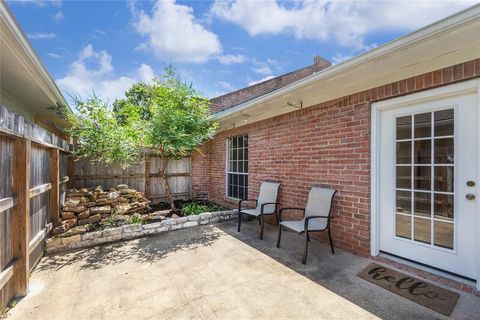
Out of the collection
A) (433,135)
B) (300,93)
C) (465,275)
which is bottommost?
(465,275)

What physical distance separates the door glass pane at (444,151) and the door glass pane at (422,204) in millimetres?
443

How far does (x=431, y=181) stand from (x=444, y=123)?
2.30ft

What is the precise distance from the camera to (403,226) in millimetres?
2951

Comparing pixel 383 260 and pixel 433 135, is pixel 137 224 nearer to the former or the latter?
pixel 383 260

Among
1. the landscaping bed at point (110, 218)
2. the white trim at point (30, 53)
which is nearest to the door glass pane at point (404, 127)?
the landscaping bed at point (110, 218)

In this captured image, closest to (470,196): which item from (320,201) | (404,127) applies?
(404,127)

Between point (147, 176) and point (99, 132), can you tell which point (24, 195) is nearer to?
point (99, 132)

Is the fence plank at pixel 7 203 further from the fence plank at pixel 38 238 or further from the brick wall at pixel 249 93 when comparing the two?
the brick wall at pixel 249 93

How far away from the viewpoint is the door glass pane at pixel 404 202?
289cm

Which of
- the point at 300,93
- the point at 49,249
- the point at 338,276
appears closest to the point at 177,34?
the point at 300,93

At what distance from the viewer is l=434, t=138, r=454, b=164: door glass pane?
2.53 m

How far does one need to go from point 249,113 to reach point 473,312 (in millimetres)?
4373

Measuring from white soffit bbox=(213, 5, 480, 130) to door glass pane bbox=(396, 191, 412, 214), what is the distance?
1508mm

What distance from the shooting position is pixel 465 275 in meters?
2.42
